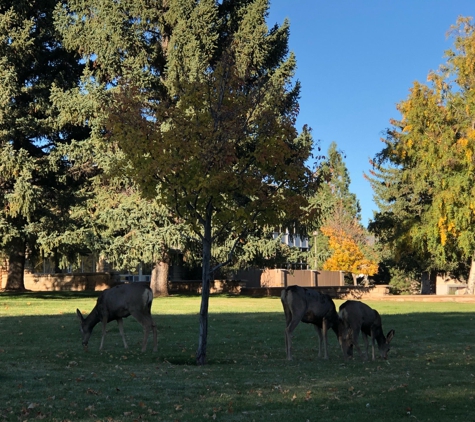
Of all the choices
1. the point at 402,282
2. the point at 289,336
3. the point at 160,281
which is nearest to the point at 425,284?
the point at 402,282

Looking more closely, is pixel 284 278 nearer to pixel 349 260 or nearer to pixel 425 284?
pixel 349 260

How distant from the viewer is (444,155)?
135 ft

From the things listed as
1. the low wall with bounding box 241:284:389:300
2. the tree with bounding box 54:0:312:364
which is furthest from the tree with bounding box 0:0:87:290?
the tree with bounding box 54:0:312:364

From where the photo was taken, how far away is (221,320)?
2494 centimetres

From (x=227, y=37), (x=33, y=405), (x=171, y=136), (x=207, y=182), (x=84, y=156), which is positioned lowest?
(x=33, y=405)

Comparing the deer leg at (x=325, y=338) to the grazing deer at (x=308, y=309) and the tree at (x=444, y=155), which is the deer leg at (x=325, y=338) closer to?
the grazing deer at (x=308, y=309)

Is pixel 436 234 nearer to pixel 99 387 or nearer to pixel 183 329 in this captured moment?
pixel 183 329

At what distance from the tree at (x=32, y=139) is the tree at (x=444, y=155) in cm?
1985

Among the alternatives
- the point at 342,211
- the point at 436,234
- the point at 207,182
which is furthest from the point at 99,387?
the point at 342,211

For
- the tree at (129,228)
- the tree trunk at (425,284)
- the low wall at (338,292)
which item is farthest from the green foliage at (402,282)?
the tree at (129,228)

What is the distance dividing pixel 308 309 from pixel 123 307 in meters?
4.22

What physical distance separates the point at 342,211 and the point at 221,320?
2068 inches

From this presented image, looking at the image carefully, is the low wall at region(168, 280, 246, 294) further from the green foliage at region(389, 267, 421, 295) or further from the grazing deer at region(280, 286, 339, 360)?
the grazing deer at region(280, 286, 339, 360)

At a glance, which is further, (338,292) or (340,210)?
(340,210)
